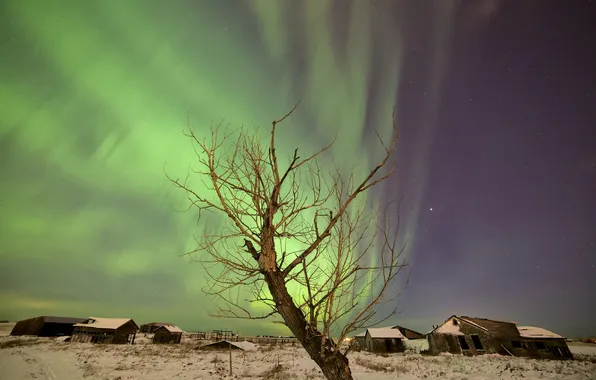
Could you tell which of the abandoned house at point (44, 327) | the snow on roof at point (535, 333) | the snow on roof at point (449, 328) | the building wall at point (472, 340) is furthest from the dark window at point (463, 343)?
the abandoned house at point (44, 327)

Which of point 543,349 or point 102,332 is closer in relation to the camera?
point 543,349

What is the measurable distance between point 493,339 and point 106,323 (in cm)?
6580

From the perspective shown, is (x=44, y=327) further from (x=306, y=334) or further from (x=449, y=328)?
(x=306, y=334)

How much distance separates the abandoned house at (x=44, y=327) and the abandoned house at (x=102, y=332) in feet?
57.9

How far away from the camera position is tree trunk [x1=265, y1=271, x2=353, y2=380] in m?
2.64

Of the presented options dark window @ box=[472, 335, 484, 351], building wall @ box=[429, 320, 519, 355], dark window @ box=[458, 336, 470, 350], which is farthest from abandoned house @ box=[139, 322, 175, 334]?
dark window @ box=[472, 335, 484, 351]

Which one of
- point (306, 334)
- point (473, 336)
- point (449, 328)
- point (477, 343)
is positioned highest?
point (449, 328)

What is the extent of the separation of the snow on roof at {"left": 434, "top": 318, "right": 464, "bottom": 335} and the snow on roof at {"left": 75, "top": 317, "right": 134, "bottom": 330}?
56.9 m

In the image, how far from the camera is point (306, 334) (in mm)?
2672

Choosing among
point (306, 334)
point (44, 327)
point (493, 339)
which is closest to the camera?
point (306, 334)

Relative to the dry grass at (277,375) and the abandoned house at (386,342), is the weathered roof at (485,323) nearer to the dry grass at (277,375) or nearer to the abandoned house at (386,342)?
the abandoned house at (386,342)

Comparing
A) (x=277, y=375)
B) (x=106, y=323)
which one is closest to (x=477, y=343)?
(x=277, y=375)

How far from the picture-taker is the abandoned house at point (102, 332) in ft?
159

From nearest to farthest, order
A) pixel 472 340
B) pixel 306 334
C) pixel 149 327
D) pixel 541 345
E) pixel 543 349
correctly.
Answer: pixel 306 334
pixel 543 349
pixel 541 345
pixel 472 340
pixel 149 327
